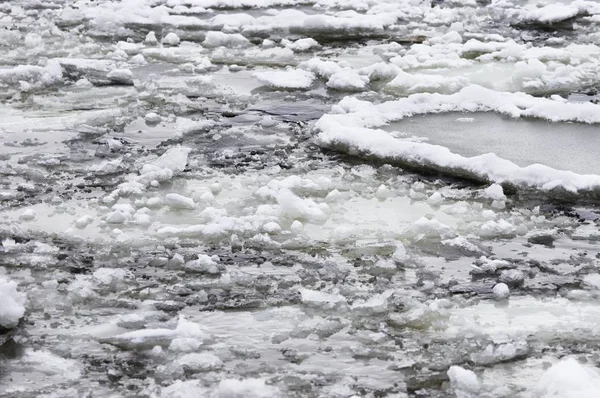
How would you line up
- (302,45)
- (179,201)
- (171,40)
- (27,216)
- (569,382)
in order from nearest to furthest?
(569,382)
(27,216)
(179,201)
(302,45)
(171,40)

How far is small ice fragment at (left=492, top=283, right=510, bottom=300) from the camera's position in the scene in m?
3.66

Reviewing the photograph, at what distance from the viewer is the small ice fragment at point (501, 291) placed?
3660 mm

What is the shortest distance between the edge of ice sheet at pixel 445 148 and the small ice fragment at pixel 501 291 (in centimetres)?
127

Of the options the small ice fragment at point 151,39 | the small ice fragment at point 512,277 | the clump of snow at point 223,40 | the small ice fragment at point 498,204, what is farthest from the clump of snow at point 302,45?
the small ice fragment at point 512,277

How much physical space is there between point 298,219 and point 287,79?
9.26ft

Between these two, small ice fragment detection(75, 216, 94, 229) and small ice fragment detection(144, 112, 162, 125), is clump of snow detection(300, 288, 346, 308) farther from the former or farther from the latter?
small ice fragment detection(144, 112, 162, 125)

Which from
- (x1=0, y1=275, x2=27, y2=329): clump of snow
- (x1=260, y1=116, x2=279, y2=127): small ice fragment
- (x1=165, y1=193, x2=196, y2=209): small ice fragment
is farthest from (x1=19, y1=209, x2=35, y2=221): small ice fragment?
(x1=260, y1=116, x2=279, y2=127): small ice fragment

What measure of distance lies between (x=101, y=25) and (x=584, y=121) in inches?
214

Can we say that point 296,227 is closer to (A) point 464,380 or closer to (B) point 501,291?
(B) point 501,291

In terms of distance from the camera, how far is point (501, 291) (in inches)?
144

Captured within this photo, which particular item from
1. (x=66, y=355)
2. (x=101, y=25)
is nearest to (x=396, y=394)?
(x=66, y=355)

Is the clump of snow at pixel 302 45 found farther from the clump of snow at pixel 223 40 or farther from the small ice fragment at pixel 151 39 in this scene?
the small ice fragment at pixel 151 39

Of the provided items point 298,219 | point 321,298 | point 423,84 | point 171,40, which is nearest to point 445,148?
point 298,219

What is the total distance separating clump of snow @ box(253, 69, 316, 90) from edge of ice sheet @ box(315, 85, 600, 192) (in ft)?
2.33
